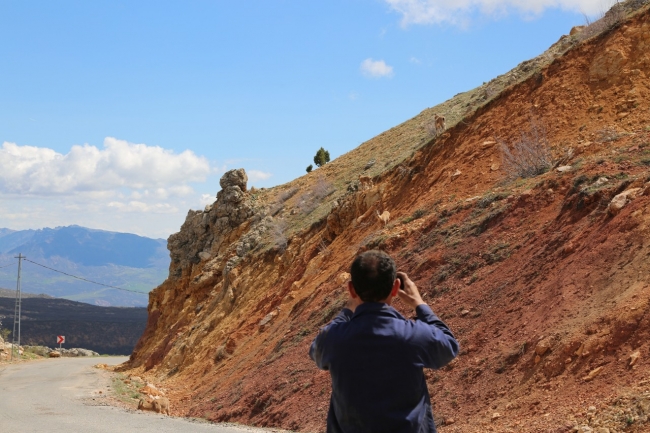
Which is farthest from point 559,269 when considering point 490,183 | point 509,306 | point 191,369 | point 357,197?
point 191,369

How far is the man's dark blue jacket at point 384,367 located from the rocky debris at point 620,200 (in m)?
9.79

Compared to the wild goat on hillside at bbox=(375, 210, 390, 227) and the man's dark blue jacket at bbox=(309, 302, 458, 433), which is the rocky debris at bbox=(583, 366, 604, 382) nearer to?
the man's dark blue jacket at bbox=(309, 302, 458, 433)

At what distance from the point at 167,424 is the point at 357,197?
506 inches

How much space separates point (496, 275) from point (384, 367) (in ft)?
35.5

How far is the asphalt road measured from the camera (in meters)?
13.5

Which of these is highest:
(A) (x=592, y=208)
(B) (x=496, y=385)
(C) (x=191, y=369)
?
(A) (x=592, y=208)

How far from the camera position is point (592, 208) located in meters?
13.6

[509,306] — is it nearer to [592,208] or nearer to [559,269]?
[559,269]

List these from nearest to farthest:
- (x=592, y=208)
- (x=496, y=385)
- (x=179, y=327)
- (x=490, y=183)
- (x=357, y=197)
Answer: (x=496, y=385)
(x=592, y=208)
(x=490, y=183)
(x=357, y=197)
(x=179, y=327)

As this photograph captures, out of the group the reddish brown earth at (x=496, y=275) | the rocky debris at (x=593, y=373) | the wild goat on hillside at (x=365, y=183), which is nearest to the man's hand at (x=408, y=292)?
the reddish brown earth at (x=496, y=275)

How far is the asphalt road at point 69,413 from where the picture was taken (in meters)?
13.5

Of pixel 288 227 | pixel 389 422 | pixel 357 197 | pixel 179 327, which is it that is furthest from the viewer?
pixel 179 327

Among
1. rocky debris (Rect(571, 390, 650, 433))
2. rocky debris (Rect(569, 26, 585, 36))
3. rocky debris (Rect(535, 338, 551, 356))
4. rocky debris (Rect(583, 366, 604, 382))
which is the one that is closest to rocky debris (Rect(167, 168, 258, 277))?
rocky debris (Rect(569, 26, 585, 36))

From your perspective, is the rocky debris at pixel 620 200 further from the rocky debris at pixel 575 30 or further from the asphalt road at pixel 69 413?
the rocky debris at pixel 575 30
